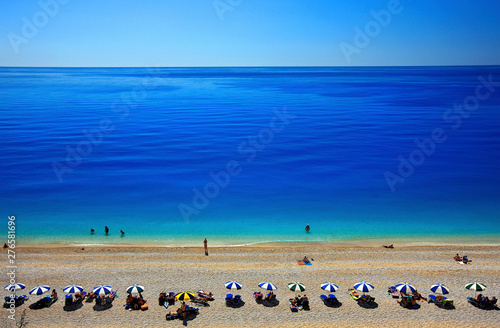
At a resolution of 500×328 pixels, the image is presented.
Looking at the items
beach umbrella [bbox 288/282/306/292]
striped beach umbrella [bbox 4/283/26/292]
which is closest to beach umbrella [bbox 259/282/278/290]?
beach umbrella [bbox 288/282/306/292]

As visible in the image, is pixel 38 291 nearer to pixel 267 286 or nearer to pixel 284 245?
pixel 267 286

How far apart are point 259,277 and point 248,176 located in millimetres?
28198

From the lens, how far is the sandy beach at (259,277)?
2167 centimetres

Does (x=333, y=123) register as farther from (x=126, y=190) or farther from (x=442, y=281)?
(x=442, y=281)

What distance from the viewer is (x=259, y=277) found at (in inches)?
1041

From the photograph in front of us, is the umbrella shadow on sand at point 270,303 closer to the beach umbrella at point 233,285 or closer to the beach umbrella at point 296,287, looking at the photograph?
the beach umbrella at point 296,287

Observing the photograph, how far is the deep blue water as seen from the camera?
3750 centimetres

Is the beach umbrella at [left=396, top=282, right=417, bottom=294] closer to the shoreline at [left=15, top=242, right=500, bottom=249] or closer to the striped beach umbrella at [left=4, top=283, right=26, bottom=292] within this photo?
the shoreline at [left=15, top=242, right=500, bottom=249]

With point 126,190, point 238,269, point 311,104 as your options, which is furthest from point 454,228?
point 311,104

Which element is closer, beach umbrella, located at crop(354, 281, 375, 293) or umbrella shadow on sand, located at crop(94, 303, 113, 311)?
umbrella shadow on sand, located at crop(94, 303, 113, 311)

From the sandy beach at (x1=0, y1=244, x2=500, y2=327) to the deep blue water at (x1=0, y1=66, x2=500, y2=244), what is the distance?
12.9 ft

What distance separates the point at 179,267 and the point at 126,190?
22.5 metres

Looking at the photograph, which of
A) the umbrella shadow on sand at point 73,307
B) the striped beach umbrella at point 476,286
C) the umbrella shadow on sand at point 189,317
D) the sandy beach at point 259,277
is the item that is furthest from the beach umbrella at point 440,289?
the umbrella shadow on sand at point 73,307

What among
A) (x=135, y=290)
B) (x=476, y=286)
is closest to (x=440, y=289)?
(x=476, y=286)
